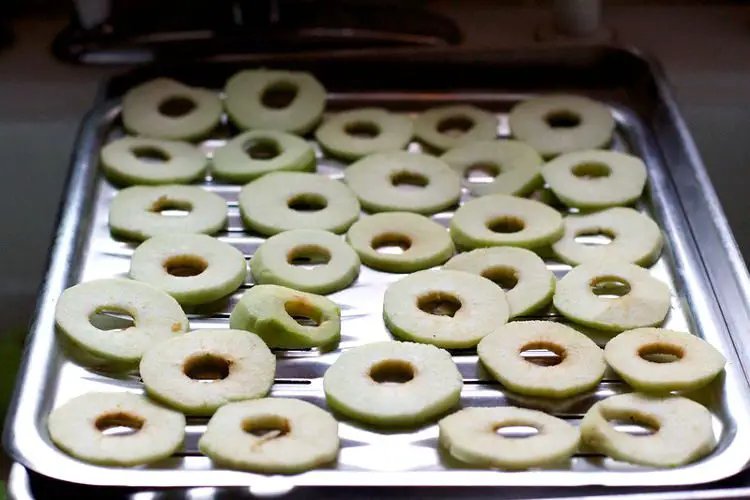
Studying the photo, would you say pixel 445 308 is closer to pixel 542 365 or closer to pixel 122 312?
pixel 542 365

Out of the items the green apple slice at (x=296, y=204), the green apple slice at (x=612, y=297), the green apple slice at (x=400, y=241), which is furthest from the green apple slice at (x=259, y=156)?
the green apple slice at (x=612, y=297)

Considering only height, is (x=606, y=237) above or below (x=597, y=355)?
above

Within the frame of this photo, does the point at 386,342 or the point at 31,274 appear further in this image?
the point at 31,274

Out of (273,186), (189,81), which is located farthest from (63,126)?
(273,186)

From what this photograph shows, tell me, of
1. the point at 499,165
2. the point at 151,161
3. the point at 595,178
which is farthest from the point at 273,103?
the point at 595,178

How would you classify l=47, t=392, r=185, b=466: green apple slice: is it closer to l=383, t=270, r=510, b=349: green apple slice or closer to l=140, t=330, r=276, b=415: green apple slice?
l=140, t=330, r=276, b=415: green apple slice

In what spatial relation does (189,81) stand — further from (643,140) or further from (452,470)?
(452,470)
